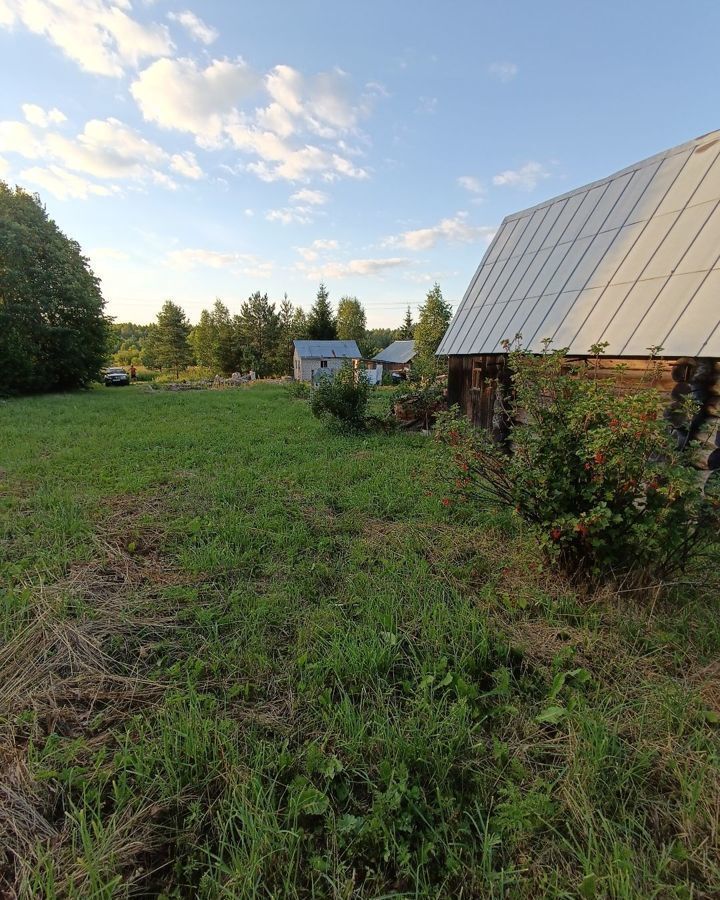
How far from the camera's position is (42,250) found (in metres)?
19.2

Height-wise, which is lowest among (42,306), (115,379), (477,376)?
(115,379)

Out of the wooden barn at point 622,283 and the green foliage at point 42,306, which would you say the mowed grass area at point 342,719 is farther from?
the green foliage at point 42,306

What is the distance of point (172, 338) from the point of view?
47.3m

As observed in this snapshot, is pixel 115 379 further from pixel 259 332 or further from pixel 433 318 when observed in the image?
pixel 433 318

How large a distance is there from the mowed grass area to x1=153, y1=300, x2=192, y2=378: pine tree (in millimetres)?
48104

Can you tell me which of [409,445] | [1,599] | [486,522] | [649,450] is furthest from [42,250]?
[649,450]

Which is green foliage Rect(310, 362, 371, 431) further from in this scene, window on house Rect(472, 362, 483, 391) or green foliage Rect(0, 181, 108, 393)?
green foliage Rect(0, 181, 108, 393)

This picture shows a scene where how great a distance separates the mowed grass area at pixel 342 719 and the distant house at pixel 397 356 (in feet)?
128

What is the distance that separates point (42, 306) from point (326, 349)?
2260 cm

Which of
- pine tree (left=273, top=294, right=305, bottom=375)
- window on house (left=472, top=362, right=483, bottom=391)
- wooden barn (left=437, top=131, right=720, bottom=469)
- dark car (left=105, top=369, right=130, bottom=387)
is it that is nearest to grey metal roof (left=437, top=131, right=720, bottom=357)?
wooden barn (left=437, top=131, right=720, bottom=469)

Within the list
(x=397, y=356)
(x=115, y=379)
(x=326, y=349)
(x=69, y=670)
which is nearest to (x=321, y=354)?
(x=326, y=349)

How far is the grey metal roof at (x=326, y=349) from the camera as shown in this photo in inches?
1486

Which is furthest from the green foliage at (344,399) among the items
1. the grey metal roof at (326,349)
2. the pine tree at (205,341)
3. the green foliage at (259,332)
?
the pine tree at (205,341)

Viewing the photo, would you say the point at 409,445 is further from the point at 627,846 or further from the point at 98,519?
the point at 627,846
